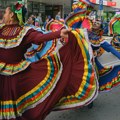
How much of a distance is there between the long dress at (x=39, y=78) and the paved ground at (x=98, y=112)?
1.01 meters

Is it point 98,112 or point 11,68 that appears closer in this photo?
point 11,68

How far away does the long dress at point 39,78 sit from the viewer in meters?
3.24

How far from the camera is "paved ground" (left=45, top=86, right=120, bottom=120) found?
455cm

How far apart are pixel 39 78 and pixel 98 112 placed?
1756mm

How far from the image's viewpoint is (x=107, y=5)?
132ft

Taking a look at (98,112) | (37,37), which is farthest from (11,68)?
(98,112)

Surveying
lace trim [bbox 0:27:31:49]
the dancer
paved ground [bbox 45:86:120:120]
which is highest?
lace trim [bbox 0:27:31:49]

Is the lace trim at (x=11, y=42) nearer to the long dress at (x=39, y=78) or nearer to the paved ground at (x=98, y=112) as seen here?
the long dress at (x=39, y=78)

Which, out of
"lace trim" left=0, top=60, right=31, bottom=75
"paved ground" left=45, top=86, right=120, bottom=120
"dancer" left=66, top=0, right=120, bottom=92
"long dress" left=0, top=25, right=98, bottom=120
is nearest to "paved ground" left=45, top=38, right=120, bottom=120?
"paved ground" left=45, top=86, right=120, bottom=120

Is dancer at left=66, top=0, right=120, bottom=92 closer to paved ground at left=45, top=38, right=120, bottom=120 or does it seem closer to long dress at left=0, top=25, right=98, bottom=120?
paved ground at left=45, top=38, right=120, bottom=120

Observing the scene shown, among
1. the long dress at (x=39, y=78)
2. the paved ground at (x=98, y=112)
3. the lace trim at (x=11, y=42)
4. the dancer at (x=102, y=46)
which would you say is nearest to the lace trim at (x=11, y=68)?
the long dress at (x=39, y=78)

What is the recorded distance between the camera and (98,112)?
4809 millimetres

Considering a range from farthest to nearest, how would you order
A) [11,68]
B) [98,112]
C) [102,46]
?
[102,46] → [98,112] → [11,68]

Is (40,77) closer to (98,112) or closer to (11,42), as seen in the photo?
(11,42)
